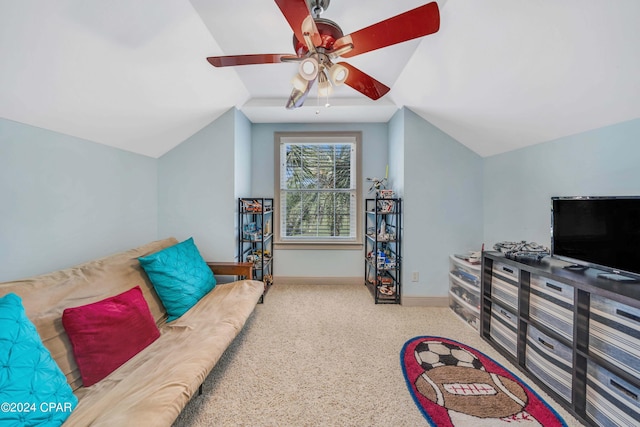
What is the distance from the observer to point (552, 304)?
5.03 ft

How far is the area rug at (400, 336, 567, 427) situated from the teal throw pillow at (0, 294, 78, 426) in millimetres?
1808

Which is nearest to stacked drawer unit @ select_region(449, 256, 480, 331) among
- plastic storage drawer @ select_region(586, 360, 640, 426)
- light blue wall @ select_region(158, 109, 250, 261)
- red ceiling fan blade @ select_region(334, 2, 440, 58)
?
plastic storage drawer @ select_region(586, 360, 640, 426)

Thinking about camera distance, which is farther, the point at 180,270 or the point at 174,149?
the point at 174,149

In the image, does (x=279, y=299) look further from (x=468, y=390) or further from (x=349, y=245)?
(x=468, y=390)

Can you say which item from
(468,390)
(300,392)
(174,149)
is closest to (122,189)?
(174,149)

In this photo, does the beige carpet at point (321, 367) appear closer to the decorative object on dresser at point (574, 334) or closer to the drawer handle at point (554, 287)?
the decorative object on dresser at point (574, 334)

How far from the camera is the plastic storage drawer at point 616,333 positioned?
1139 millimetres

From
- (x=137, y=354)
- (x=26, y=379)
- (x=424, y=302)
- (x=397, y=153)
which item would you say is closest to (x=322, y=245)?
(x=424, y=302)

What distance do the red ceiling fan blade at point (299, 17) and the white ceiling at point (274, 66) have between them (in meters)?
0.53

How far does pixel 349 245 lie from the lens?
3.44 meters

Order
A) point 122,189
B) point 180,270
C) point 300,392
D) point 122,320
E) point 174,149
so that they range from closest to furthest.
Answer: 1. point 122,320
2. point 300,392
3. point 180,270
4. point 122,189
5. point 174,149

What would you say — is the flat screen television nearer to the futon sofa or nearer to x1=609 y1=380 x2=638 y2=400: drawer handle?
x1=609 y1=380 x2=638 y2=400: drawer handle

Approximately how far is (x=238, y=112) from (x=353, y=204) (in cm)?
196

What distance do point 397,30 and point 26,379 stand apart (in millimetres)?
2206
